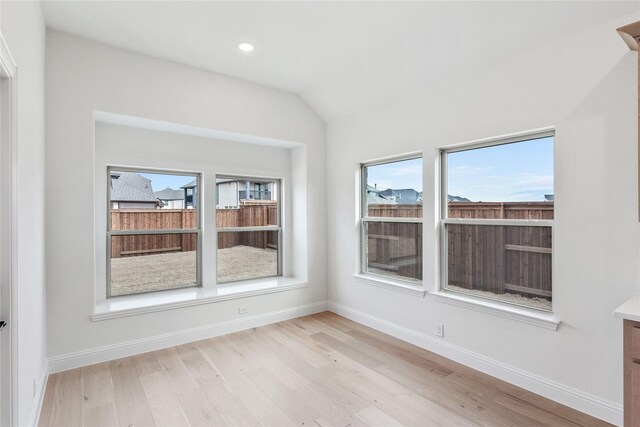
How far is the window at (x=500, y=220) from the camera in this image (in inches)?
103

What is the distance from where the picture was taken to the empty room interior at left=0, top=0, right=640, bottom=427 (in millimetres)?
2188

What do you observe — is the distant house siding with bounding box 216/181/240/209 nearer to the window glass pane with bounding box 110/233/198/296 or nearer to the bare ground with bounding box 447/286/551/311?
the window glass pane with bounding box 110/233/198/296

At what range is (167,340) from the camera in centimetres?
340

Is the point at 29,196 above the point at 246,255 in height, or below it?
above

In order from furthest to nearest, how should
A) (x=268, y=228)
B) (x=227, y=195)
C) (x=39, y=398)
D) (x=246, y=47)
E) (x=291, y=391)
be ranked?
(x=268, y=228) → (x=227, y=195) → (x=246, y=47) → (x=291, y=391) → (x=39, y=398)

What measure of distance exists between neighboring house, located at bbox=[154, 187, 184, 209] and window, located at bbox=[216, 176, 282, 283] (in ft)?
1.43

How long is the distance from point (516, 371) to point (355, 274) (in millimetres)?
1982

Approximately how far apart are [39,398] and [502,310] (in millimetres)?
3527

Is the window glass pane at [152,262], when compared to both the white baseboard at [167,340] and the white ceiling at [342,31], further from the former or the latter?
the white ceiling at [342,31]

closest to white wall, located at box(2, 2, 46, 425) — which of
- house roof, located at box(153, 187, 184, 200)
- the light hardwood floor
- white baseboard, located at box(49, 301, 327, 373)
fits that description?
white baseboard, located at box(49, 301, 327, 373)

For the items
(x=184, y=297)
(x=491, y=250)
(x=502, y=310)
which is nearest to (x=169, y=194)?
(x=184, y=297)

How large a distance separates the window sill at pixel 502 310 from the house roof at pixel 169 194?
3.05 meters

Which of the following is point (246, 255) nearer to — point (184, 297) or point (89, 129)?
point (184, 297)

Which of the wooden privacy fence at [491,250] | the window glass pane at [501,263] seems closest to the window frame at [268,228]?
the wooden privacy fence at [491,250]
